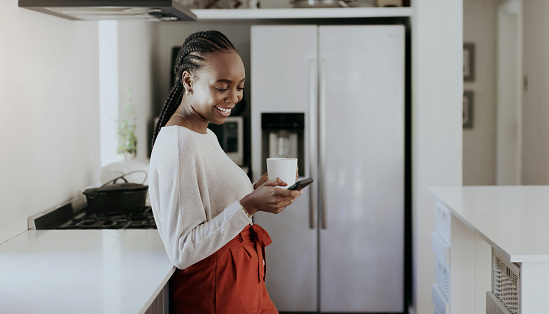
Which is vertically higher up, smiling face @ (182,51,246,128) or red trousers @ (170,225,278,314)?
smiling face @ (182,51,246,128)

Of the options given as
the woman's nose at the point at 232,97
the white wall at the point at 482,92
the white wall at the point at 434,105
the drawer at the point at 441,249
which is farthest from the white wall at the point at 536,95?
the woman's nose at the point at 232,97

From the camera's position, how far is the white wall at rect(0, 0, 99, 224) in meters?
1.97

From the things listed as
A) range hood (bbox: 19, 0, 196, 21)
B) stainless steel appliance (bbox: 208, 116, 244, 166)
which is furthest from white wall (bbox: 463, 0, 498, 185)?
range hood (bbox: 19, 0, 196, 21)

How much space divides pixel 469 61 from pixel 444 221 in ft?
9.23

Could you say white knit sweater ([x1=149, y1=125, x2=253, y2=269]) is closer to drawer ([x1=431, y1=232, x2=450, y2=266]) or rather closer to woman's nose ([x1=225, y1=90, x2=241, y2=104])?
woman's nose ([x1=225, y1=90, x2=241, y2=104])

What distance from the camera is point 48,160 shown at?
2320 millimetres

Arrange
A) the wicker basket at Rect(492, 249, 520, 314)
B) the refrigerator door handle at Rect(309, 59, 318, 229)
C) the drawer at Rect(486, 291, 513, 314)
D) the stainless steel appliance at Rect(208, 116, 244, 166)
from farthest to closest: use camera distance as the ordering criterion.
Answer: the stainless steel appliance at Rect(208, 116, 244, 166), the refrigerator door handle at Rect(309, 59, 318, 229), the drawer at Rect(486, 291, 513, 314), the wicker basket at Rect(492, 249, 520, 314)

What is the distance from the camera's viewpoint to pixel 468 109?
482 cm

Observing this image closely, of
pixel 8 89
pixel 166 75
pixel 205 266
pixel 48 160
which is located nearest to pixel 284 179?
pixel 205 266

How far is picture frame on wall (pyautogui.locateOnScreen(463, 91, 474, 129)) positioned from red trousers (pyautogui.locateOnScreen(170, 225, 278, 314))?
3.75 meters

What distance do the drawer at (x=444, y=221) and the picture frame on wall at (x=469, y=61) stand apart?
8.55ft

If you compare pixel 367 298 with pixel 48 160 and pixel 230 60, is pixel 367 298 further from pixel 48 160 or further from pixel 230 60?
pixel 230 60

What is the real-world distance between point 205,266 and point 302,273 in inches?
80.9

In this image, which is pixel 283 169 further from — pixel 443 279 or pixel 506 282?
pixel 443 279
